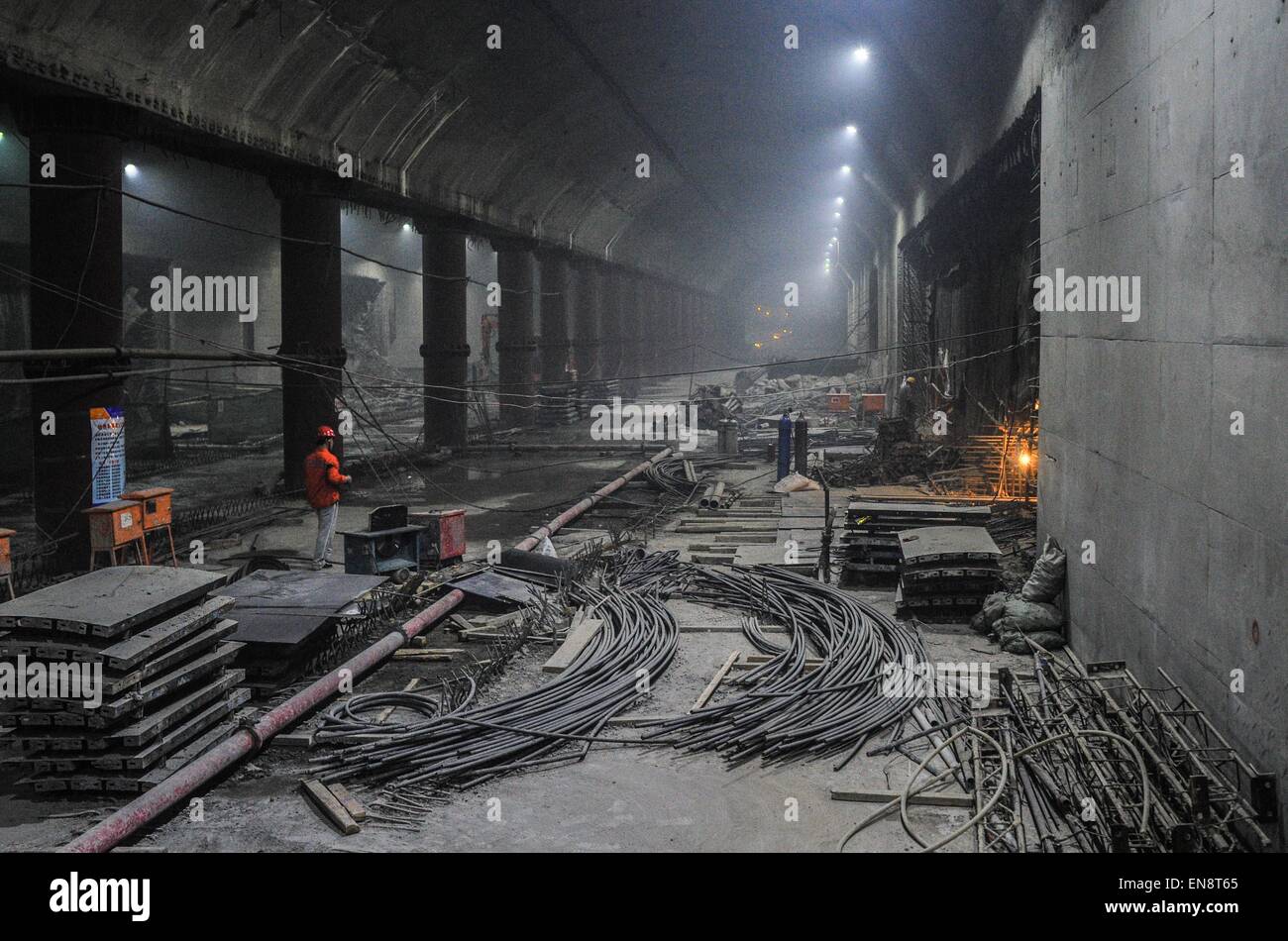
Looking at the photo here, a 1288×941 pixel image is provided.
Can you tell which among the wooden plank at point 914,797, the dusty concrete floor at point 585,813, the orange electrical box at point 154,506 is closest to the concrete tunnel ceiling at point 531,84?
the orange electrical box at point 154,506

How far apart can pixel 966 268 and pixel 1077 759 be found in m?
17.9

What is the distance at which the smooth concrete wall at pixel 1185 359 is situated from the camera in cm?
577

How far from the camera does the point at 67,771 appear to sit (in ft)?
23.8

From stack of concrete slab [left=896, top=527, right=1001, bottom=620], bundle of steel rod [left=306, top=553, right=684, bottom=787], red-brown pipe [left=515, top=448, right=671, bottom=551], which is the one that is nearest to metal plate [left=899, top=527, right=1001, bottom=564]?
stack of concrete slab [left=896, top=527, right=1001, bottom=620]

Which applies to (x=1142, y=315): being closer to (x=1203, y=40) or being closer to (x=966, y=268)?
(x=1203, y=40)

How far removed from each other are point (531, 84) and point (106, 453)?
1291cm

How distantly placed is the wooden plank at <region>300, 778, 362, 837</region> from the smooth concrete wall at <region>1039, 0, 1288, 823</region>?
4.97 meters

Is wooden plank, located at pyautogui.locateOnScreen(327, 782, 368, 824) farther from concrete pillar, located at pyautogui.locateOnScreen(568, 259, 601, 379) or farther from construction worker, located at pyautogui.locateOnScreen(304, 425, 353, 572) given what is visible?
concrete pillar, located at pyautogui.locateOnScreen(568, 259, 601, 379)

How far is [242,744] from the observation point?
768 centimetres

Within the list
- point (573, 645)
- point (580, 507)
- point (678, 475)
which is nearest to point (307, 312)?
point (580, 507)

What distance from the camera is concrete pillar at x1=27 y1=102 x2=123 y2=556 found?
42.0ft
